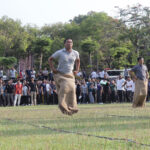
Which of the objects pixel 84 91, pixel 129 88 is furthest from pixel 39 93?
pixel 129 88

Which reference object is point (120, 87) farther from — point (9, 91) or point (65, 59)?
point (65, 59)

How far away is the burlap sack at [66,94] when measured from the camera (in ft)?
44.6

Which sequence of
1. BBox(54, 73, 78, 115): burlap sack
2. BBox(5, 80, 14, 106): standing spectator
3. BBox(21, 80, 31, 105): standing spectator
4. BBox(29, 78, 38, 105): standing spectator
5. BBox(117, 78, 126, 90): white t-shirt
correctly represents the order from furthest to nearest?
BBox(117, 78, 126, 90): white t-shirt < BBox(21, 80, 31, 105): standing spectator < BBox(5, 80, 14, 106): standing spectator < BBox(29, 78, 38, 105): standing spectator < BBox(54, 73, 78, 115): burlap sack

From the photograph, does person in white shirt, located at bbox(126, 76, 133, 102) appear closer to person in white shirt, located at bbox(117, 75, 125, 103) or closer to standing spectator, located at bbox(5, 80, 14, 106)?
person in white shirt, located at bbox(117, 75, 125, 103)

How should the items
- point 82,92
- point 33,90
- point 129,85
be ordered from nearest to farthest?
point 33,90, point 129,85, point 82,92

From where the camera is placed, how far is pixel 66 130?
31.4 ft

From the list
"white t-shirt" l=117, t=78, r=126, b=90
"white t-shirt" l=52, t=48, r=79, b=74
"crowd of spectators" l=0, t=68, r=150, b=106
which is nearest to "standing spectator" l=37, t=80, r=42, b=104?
"crowd of spectators" l=0, t=68, r=150, b=106

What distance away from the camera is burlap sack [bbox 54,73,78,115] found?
1359cm

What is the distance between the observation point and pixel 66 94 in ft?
45.0

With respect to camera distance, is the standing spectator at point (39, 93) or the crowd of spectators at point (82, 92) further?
the standing spectator at point (39, 93)

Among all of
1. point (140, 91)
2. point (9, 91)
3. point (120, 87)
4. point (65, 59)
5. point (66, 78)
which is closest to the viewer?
point (65, 59)

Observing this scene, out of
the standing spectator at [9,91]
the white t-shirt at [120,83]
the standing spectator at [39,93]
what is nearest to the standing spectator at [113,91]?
the white t-shirt at [120,83]

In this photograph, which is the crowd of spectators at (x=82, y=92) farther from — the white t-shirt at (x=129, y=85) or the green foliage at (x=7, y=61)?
the green foliage at (x=7, y=61)

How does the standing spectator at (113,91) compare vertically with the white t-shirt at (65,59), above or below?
below
